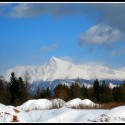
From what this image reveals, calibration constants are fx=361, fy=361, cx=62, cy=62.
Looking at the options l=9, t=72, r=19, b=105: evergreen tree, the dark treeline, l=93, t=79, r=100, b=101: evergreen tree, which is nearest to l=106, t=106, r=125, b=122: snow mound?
the dark treeline

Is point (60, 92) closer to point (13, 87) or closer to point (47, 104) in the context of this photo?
point (13, 87)

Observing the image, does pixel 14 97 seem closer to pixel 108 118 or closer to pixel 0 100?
pixel 0 100

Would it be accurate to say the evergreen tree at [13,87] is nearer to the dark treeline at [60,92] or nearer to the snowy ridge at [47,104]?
the dark treeline at [60,92]

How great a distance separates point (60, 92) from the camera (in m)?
60.8

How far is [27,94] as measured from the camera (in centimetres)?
5788

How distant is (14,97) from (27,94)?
13.8 feet

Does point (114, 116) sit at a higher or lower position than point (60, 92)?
lower

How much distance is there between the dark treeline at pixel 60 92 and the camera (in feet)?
177

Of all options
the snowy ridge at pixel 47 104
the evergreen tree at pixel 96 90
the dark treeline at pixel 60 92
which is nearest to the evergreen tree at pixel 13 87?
the dark treeline at pixel 60 92

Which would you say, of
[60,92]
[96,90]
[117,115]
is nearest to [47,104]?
[117,115]

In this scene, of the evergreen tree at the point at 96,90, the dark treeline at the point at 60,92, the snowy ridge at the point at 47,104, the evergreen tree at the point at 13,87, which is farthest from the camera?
the evergreen tree at the point at 96,90

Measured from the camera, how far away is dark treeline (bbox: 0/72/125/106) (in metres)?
54.1

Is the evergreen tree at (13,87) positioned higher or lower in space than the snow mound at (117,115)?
higher

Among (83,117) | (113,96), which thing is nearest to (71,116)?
(83,117)
